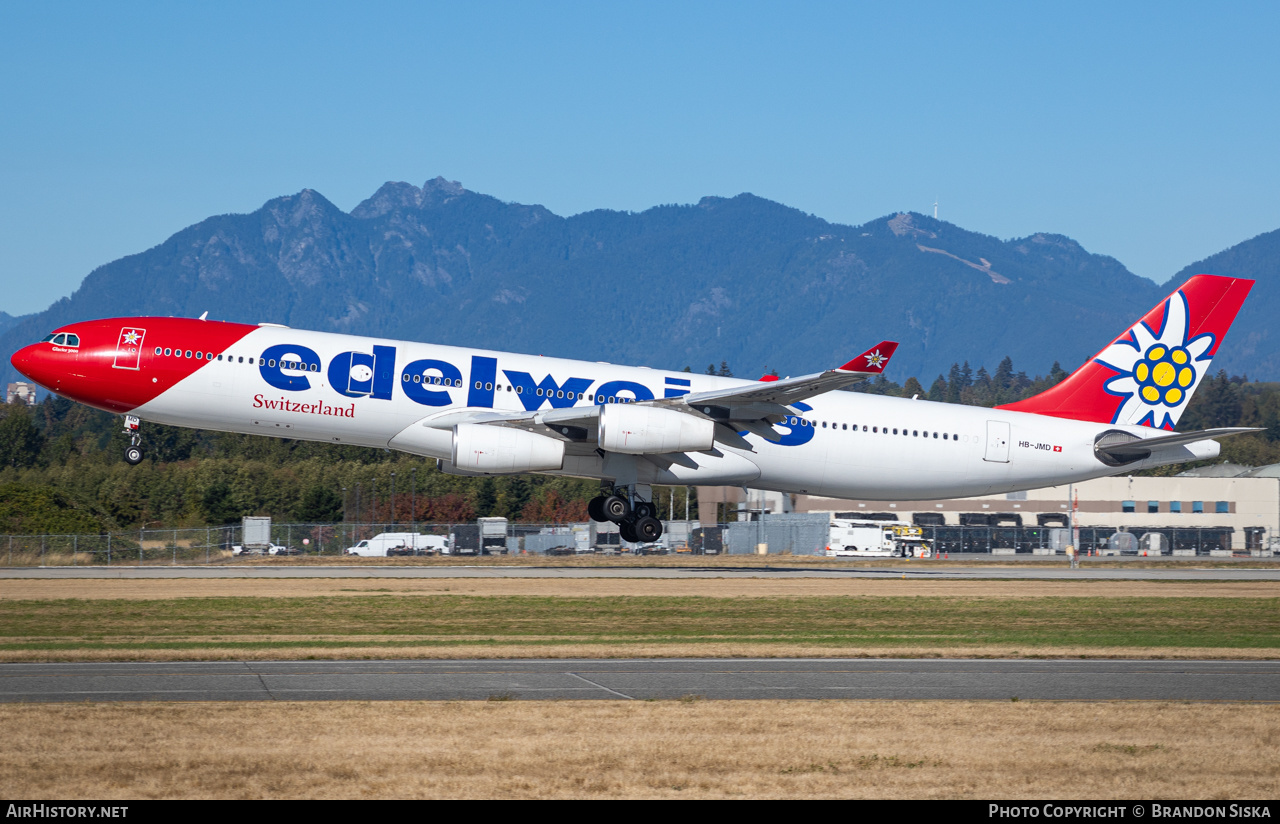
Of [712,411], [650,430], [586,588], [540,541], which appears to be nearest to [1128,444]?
[712,411]

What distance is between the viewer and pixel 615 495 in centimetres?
3775

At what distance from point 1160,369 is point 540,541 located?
3366 cm

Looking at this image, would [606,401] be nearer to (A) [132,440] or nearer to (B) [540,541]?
(A) [132,440]

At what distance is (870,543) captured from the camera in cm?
7250

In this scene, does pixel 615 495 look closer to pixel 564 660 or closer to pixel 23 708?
pixel 564 660

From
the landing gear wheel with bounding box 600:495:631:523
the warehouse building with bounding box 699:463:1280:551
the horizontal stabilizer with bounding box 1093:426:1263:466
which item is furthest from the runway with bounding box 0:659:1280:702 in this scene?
the warehouse building with bounding box 699:463:1280:551

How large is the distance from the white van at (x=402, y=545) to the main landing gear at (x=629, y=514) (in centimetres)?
2568

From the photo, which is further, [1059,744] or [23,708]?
[23,708]

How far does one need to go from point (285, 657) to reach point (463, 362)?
53.7 feet

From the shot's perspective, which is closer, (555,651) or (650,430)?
(555,651)

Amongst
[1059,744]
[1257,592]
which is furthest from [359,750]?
[1257,592]

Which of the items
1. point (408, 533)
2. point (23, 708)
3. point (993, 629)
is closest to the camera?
point (23, 708)

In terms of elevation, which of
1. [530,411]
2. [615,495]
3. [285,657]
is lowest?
[285,657]

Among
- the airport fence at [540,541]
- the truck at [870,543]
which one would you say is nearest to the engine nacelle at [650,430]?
the airport fence at [540,541]
